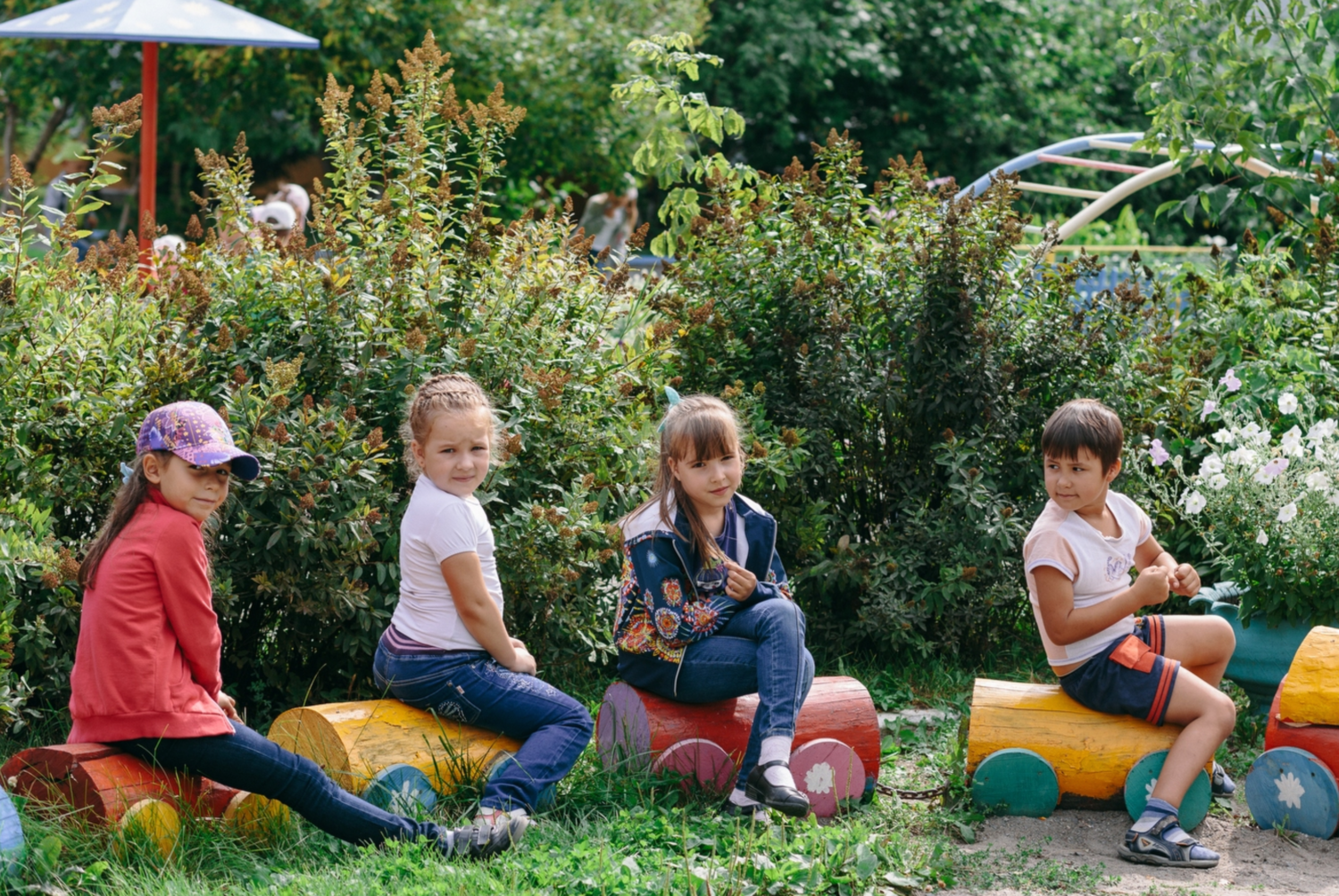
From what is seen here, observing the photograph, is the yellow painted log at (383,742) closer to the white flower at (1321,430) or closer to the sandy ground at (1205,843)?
the sandy ground at (1205,843)

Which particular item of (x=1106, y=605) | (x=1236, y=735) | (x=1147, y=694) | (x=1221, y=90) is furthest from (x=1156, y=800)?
Result: (x=1221, y=90)

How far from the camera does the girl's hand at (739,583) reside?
3707 millimetres

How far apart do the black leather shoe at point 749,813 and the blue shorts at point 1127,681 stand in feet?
3.21

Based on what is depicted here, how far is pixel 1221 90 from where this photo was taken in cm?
576

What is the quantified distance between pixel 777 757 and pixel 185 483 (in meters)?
1.64

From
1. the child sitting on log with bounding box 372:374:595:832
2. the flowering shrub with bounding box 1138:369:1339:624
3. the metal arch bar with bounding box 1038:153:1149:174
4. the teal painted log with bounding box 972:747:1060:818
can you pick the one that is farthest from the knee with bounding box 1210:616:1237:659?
the metal arch bar with bounding box 1038:153:1149:174

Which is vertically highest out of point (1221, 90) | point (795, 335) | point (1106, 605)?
point (1221, 90)

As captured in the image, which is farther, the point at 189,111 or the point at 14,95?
the point at 14,95

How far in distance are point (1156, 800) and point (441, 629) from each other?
6.39 feet

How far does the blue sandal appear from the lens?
340 centimetres

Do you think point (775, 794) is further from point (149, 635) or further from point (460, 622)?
point (149, 635)

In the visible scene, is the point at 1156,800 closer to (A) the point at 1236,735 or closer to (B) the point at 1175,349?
(A) the point at 1236,735

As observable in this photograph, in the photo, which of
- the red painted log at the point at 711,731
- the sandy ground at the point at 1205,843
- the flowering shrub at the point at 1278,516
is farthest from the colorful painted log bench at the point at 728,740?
the flowering shrub at the point at 1278,516

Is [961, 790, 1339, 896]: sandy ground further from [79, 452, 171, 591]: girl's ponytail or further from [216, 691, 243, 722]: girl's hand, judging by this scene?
Answer: [79, 452, 171, 591]: girl's ponytail
